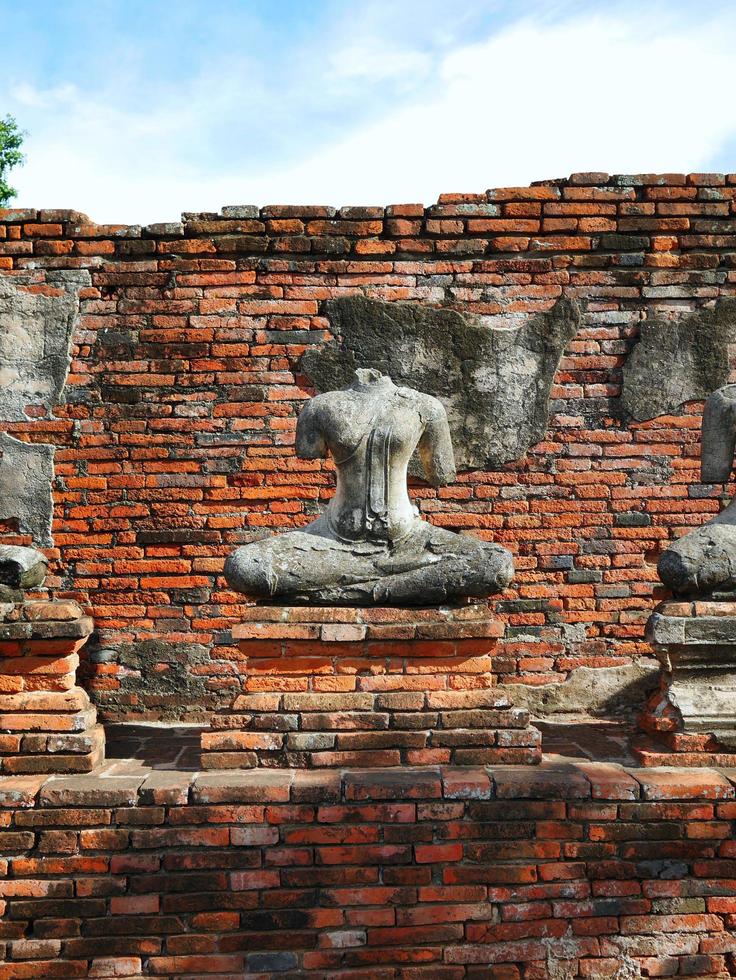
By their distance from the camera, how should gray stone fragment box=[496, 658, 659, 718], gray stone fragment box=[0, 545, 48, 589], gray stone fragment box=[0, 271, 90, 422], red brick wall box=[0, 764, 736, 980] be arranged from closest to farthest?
red brick wall box=[0, 764, 736, 980] < gray stone fragment box=[0, 545, 48, 589] < gray stone fragment box=[496, 658, 659, 718] < gray stone fragment box=[0, 271, 90, 422]

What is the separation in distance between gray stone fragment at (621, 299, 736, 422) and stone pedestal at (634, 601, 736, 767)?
2.11 meters

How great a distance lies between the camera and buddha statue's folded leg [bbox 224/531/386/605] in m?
3.35

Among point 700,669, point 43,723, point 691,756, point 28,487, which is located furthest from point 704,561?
point 28,487

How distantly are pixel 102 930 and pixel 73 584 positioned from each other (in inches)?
99.8

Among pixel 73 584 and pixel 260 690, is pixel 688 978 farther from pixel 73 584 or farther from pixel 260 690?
pixel 73 584

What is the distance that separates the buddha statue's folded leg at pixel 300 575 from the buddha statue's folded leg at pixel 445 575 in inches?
3.4

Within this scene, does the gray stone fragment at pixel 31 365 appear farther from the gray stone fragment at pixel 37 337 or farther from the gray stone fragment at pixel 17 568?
the gray stone fragment at pixel 17 568

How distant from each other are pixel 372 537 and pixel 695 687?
4.96 feet

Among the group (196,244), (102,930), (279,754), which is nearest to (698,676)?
(279,754)

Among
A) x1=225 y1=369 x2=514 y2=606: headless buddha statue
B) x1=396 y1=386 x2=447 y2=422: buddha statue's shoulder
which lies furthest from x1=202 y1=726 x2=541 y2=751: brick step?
x1=396 y1=386 x2=447 y2=422: buddha statue's shoulder

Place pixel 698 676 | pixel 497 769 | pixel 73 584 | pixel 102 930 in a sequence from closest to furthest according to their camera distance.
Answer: pixel 102 930 → pixel 497 769 → pixel 698 676 → pixel 73 584

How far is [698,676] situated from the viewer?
11.1 ft

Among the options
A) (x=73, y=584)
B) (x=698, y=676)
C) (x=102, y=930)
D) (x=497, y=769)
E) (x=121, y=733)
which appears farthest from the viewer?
(x=73, y=584)

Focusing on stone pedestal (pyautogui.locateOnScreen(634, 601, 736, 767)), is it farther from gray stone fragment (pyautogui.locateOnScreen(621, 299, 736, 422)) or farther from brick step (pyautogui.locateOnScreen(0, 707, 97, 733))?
brick step (pyautogui.locateOnScreen(0, 707, 97, 733))
